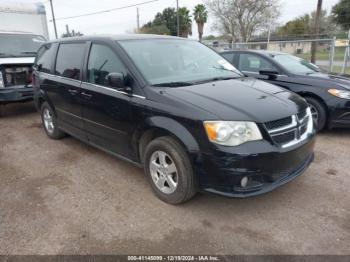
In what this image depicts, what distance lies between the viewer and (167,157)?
3.15 metres

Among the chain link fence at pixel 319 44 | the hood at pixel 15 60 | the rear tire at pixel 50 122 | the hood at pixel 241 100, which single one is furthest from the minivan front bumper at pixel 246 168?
the hood at pixel 15 60

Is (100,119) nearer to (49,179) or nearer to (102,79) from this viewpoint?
(102,79)

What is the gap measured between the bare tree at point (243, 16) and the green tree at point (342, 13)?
851cm

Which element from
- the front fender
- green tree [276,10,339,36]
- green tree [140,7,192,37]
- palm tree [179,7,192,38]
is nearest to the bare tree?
green tree [276,10,339,36]

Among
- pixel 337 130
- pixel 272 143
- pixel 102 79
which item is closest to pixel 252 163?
pixel 272 143

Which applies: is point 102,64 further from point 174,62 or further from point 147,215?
point 147,215

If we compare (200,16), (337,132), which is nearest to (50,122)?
(337,132)

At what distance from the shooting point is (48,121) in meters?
5.57

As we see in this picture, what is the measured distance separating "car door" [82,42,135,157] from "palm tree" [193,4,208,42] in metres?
39.4

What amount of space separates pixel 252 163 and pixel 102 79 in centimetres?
216

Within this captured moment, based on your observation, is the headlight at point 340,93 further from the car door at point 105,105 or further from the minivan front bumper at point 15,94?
the minivan front bumper at point 15,94

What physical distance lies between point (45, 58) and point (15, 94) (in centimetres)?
220

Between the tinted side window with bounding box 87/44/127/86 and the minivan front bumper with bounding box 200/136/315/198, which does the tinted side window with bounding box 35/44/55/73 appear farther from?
the minivan front bumper with bounding box 200/136/315/198

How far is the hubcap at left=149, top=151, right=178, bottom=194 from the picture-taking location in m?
3.13
